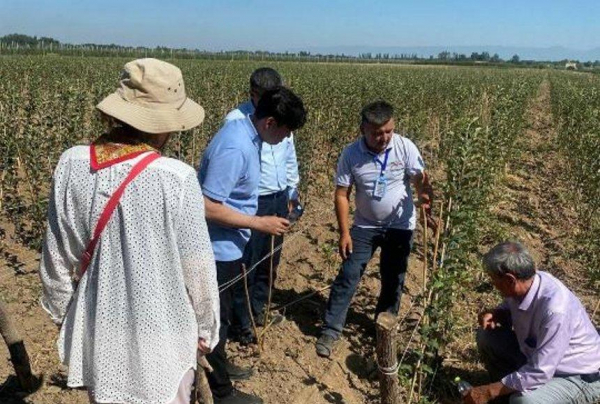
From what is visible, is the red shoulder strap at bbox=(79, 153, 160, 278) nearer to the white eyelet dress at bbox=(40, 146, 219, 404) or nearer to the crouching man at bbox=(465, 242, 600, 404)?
the white eyelet dress at bbox=(40, 146, 219, 404)

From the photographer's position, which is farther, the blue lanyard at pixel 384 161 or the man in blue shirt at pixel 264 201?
the blue lanyard at pixel 384 161

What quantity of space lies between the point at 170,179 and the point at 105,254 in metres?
0.32

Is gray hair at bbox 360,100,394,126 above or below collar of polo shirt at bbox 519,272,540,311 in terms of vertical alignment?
above

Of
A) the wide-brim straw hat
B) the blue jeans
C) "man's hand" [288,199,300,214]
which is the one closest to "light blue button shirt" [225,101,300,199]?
"man's hand" [288,199,300,214]

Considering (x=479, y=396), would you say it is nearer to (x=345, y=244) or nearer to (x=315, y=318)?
(x=345, y=244)

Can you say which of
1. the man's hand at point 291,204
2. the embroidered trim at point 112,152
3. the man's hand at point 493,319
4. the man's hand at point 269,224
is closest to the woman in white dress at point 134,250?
the embroidered trim at point 112,152

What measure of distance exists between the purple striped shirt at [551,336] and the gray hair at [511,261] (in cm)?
15

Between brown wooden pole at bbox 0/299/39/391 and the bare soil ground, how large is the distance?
0.29ft

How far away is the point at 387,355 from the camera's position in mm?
3045

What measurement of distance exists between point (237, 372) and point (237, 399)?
1.55 feet

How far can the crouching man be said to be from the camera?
3.14 metres

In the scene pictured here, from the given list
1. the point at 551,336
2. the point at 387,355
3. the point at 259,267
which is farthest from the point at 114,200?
the point at 259,267

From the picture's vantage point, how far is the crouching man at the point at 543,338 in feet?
10.3

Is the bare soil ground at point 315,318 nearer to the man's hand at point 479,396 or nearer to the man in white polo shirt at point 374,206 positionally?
the man in white polo shirt at point 374,206
